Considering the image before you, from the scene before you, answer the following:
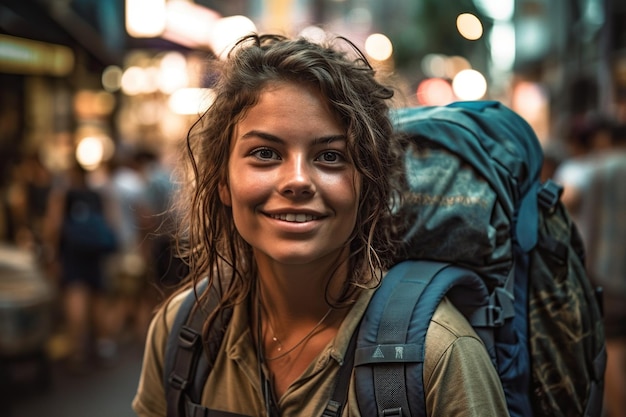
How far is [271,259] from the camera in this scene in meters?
2.18

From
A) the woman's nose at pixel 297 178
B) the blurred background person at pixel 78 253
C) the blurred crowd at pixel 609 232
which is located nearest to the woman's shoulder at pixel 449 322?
the woman's nose at pixel 297 178

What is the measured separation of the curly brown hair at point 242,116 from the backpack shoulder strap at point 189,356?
8 cm

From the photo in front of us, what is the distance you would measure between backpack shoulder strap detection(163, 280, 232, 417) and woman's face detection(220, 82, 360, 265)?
35 centimetres

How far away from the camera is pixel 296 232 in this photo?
199 centimetres

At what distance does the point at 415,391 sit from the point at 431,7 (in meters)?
28.7

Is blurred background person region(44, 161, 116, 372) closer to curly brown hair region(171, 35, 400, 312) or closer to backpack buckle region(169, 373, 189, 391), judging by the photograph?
curly brown hair region(171, 35, 400, 312)

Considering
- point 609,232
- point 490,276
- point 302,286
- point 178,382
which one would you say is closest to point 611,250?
point 609,232

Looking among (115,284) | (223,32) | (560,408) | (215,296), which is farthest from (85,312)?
(223,32)

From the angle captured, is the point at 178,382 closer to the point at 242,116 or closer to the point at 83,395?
the point at 242,116

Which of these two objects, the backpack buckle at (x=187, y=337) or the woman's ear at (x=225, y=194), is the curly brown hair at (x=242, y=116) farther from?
the backpack buckle at (x=187, y=337)

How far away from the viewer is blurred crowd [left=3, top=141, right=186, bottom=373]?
7762 millimetres

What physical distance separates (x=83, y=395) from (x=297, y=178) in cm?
555

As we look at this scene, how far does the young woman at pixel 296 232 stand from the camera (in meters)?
1.97

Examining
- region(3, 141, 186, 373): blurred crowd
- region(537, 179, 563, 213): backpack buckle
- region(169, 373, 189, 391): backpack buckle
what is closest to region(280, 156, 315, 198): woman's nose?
region(169, 373, 189, 391): backpack buckle
